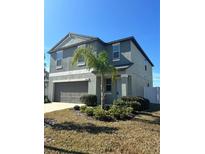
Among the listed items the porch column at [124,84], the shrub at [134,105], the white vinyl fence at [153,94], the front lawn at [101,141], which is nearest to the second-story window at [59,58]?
the porch column at [124,84]

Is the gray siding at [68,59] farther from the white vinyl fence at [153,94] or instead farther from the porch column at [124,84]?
the white vinyl fence at [153,94]

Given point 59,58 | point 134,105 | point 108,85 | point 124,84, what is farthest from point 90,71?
point 134,105

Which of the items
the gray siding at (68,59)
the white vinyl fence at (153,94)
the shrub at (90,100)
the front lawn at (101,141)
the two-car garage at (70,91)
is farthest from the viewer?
the two-car garage at (70,91)

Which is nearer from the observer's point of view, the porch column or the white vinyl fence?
the porch column

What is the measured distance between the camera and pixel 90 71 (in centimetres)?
1433

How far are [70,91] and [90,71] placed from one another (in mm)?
3492

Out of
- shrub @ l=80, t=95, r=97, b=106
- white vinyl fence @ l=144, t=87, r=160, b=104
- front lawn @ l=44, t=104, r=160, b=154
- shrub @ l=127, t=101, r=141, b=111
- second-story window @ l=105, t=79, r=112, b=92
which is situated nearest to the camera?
front lawn @ l=44, t=104, r=160, b=154

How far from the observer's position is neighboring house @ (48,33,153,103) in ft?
43.9

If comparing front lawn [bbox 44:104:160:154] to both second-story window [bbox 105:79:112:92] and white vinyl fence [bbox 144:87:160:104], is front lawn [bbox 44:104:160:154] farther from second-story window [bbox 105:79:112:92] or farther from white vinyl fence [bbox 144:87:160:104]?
white vinyl fence [bbox 144:87:160:104]

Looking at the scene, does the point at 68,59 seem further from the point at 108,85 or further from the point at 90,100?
the point at 90,100

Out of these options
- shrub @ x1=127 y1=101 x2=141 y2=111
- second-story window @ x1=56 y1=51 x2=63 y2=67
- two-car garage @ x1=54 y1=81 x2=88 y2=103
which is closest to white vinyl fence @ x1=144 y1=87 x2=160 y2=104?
shrub @ x1=127 y1=101 x2=141 y2=111

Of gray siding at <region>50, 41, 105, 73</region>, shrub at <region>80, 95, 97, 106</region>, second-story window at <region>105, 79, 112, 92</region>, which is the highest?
gray siding at <region>50, 41, 105, 73</region>

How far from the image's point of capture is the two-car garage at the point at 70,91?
49.9 ft
